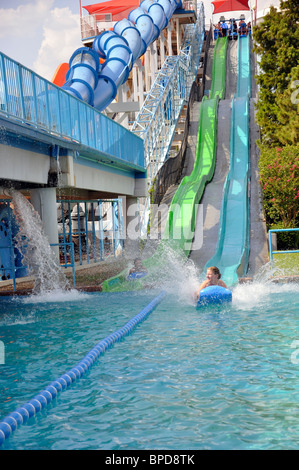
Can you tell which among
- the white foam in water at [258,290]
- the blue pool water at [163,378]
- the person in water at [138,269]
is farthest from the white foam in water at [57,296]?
the white foam in water at [258,290]

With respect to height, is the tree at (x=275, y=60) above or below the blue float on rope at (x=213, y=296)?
above

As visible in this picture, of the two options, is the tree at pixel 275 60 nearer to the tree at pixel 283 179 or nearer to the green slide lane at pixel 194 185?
the green slide lane at pixel 194 185

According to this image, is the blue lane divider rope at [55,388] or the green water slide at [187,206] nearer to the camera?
the blue lane divider rope at [55,388]

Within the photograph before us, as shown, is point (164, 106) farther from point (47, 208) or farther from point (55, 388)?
point (55, 388)

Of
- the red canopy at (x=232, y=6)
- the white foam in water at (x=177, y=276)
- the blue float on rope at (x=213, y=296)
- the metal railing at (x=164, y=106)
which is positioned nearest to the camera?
the blue float on rope at (x=213, y=296)

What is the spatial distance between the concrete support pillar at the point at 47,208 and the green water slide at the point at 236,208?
4199 mm

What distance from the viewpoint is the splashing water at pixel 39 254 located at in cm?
1284

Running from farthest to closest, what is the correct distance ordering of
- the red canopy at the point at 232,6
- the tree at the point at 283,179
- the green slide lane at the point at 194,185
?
the red canopy at the point at 232,6 → the green slide lane at the point at 194,185 → the tree at the point at 283,179

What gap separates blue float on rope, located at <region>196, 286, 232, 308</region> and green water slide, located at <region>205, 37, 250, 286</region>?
102 inches

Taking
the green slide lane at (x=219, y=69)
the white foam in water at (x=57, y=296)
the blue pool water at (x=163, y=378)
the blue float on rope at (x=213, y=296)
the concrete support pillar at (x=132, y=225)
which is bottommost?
the blue pool water at (x=163, y=378)

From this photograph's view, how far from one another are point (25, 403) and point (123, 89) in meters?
22.8

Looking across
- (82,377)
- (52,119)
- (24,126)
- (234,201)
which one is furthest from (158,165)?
(82,377)

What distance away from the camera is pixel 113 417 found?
486 centimetres

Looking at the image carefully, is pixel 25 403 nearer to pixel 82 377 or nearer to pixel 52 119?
pixel 82 377
